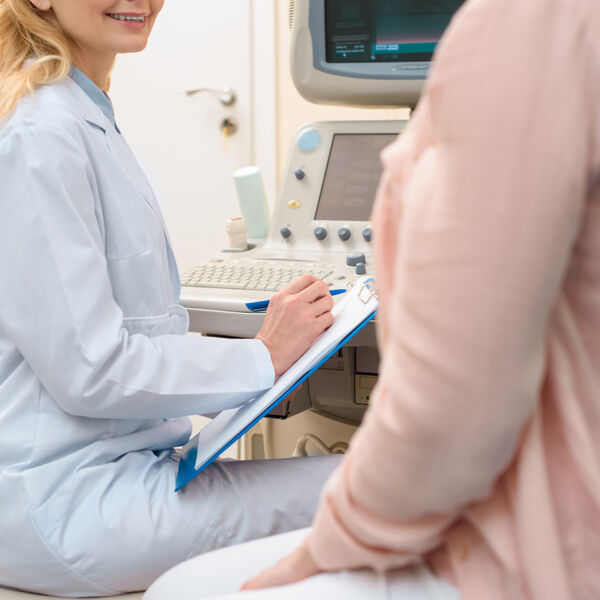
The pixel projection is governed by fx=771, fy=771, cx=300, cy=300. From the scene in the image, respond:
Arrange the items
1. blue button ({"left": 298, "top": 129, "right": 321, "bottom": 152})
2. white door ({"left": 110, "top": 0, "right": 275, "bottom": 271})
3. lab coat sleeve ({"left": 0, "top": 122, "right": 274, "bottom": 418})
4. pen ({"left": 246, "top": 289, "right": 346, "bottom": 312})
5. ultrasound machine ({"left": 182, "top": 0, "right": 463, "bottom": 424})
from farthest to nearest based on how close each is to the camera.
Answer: white door ({"left": 110, "top": 0, "right": 275, "bottom": 271}) → blue button ({"left": 298, "top": 129, "right": 321, "bottom": 152}) → ultrasound machine ({"left": 182, "top": 0, "right": 463, "bottom": 424}) → pen ({"left": 246, "top": 289, "right": 346, "bottom": 312}) → lab coat sleeve ({"left": 0, "top": 122, "right": 274, "bottom": 418})

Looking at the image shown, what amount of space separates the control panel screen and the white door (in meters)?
1.40

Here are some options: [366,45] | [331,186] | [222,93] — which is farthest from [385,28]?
[222,93]

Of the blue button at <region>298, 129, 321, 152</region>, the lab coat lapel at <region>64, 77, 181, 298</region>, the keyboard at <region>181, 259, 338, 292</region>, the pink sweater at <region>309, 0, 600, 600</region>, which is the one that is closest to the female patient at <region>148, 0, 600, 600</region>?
the pink sweater at <region>309, 0, 600, 600</region>

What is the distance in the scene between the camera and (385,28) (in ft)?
4.97

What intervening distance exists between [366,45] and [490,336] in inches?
49.6

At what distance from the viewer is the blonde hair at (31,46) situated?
37.3 inches

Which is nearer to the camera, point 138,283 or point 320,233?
point 138,283

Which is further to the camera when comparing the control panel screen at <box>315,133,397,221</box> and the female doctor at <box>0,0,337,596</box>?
the control panel screen at <box>315,133,397,221</box>

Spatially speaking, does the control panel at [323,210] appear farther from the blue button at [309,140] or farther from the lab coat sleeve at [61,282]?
the lab coat sleeve at [61,282]

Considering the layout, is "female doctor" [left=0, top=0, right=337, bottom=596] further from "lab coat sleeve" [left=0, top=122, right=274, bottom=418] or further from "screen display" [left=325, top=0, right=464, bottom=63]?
"screen display" [left=325, top=0, right=464, bottom=63]

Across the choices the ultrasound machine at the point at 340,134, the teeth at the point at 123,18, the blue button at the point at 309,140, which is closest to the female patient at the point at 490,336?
the teeth at the point at 123,18

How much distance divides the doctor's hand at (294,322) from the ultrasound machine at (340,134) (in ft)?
1.16

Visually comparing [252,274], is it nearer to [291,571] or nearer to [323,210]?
[323,210]

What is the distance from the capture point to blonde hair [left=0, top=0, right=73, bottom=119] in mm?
947
